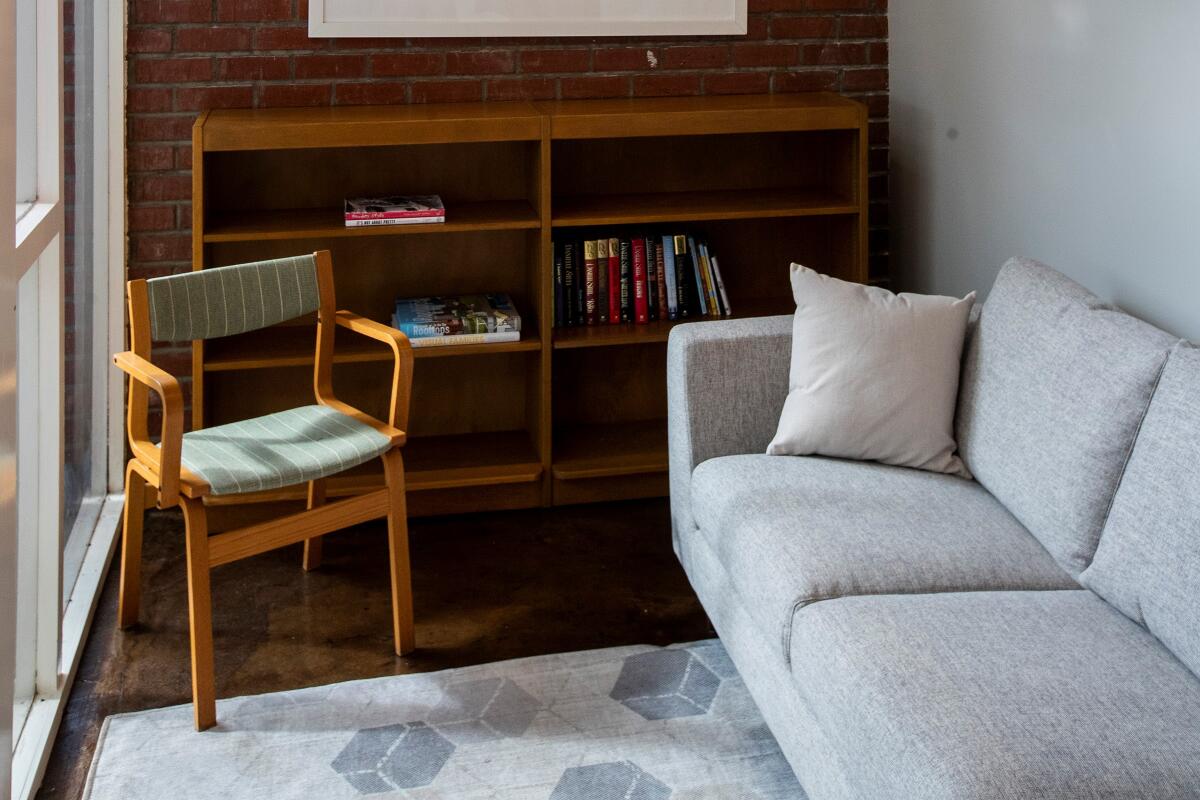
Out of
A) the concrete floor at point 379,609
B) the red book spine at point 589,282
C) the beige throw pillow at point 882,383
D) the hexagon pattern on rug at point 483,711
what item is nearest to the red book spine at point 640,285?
the red book spine at point 589,282

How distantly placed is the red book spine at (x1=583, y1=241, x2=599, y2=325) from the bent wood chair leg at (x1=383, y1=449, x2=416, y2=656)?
104cm

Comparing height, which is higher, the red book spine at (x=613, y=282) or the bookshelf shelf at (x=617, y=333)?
the red book spine at (x=613, y=282)

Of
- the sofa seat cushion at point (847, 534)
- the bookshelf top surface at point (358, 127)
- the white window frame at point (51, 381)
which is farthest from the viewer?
the bookshelf top surface at point (358, 127)

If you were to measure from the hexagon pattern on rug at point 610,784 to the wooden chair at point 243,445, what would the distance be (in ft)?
2.05

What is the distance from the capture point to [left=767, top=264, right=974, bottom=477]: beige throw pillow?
278cm

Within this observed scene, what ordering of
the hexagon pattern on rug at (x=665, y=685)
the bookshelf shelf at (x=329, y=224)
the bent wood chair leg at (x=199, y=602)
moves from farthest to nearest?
the bookshelf shelf at (x=329, y=224)
the hexagon pattern on rug at (x=665, y=685)
the bent wood chair leg at (x=199, y=602)

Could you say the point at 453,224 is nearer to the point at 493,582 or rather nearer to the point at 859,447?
the point at 493,582

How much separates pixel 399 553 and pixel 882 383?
110cm

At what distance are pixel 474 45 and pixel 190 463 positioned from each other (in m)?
1.64

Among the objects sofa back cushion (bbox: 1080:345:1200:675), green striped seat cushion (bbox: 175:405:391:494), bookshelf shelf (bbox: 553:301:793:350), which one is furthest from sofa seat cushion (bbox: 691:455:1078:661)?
bookshelf shelf (bbox: 553:301:793:350)

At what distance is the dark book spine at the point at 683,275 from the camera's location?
12.4ft

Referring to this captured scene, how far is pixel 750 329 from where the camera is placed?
298 centimetres

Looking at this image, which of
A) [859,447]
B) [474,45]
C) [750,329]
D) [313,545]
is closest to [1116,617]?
[859,447]

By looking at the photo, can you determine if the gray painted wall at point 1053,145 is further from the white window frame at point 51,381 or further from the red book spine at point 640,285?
the white window frame at point 51,381
